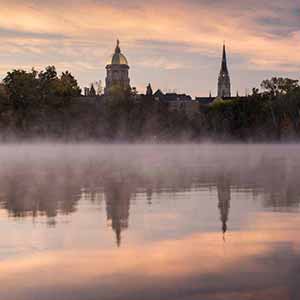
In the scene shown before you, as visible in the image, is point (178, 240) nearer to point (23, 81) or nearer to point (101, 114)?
point (23, 81)

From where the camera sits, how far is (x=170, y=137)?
13662 cm

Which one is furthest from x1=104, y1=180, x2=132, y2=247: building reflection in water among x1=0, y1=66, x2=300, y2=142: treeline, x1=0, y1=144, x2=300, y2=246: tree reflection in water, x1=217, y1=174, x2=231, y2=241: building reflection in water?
x1=0, y1=66, x2=300, y2=142: treeline

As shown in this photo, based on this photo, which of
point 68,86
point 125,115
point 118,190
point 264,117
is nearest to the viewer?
point 118,190

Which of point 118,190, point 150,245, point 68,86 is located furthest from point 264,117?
point 150,245

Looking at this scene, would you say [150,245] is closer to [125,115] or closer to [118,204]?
[118,204]

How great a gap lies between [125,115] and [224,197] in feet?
360

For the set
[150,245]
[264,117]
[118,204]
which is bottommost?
[150,245]

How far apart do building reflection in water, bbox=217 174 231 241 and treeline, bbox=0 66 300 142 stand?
8783 centimetres

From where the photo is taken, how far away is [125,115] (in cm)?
12950

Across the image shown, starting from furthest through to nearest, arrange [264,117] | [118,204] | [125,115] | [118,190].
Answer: [264,117], [125,115], [118,190], [118,204]

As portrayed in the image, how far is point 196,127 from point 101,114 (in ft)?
73.9

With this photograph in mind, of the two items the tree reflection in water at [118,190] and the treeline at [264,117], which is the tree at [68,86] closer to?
the treeline at [264,117]

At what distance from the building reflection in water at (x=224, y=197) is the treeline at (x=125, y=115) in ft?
288

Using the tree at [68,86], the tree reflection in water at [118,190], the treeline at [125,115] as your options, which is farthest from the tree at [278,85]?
the tree reflection in water at [118,190]
